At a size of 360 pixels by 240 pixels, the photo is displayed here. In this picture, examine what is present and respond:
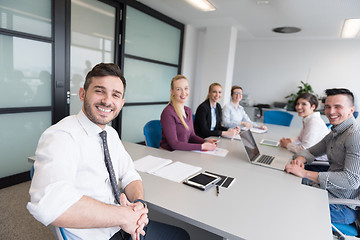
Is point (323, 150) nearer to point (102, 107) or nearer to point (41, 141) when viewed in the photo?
point (102, 107)

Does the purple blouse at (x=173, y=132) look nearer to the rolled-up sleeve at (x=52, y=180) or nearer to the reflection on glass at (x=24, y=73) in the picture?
the rolled-up sleeve at (x=52, y=180)

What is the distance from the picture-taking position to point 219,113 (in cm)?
334

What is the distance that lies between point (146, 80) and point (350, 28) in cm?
442

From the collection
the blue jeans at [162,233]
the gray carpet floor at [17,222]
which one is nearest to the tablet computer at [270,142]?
the blue jeans at [162,233]

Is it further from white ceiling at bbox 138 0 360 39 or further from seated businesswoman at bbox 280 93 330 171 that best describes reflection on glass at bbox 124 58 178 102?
seated businesswoman at bbox 280 93 330 171

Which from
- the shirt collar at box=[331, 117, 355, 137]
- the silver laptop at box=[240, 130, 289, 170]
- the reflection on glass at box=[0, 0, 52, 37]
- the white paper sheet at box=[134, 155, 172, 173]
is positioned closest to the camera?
the white paper sheet at box=[134, 155, 172, 173]

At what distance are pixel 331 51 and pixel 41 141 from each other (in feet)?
23.0

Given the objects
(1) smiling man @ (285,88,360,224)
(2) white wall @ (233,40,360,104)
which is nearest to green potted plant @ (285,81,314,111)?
(2) white wall @ (233,40,360,104)

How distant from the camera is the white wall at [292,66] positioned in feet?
19.0

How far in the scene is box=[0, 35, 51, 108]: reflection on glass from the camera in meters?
2.53

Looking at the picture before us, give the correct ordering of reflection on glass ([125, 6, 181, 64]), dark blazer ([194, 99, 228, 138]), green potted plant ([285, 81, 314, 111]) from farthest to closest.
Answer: green potted plant ([285, 81, 314, 111]), reflection on glass ([125, 6, 181, 64]), dark blazer ([194, 99, 228, 138])

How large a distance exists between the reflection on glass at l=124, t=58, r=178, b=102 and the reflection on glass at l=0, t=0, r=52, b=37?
58.9 inches

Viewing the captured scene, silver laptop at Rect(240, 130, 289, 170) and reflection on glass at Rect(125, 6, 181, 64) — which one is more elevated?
reflection on glass at Rect(125, 6, 181, 64)

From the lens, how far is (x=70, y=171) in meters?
0.89
